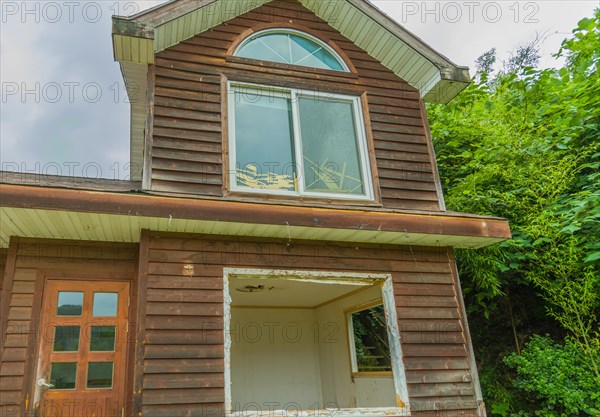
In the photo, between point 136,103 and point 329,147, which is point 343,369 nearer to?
point 329,147

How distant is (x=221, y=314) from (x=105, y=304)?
115 cm

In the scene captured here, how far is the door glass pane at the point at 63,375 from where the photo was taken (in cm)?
409

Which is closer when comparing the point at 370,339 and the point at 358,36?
the point at 358,36

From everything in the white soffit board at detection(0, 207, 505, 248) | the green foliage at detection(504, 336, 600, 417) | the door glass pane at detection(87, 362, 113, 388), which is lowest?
the green foliage at detection(504, 336, 600, 417)

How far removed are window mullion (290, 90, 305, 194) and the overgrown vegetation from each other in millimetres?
2582

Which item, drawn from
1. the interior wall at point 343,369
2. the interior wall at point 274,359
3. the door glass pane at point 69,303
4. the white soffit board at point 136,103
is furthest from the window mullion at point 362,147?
the interior wall at point 274,359

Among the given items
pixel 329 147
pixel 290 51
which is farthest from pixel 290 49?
pixel 329 147

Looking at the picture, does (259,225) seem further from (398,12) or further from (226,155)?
(398,12)

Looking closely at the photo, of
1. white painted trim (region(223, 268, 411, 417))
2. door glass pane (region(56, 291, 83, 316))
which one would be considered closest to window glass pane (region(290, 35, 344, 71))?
Answer: white painted trim (region(223, 268, 411, 417))

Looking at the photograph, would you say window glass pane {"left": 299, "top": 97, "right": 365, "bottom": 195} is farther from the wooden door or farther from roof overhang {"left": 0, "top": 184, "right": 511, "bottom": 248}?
the wooden door

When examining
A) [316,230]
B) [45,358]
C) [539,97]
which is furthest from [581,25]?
[45,358]

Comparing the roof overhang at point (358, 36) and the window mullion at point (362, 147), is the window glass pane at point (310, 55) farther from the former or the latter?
the window mullion at point (362, 147)

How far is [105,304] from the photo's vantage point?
443 centimetres

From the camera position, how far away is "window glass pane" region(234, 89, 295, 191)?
16.2ft
